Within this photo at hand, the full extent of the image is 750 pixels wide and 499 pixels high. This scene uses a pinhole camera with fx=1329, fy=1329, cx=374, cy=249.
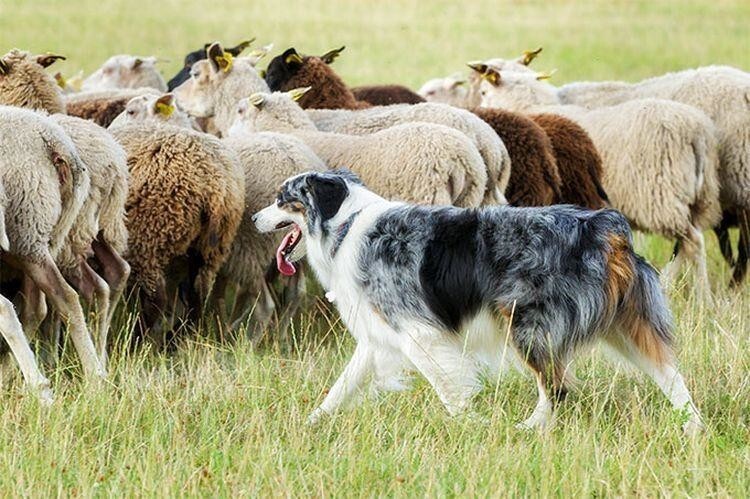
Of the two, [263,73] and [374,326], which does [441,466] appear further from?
[263,73]

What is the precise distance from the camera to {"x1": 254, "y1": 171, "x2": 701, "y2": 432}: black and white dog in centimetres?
538

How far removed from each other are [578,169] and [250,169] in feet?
8.98

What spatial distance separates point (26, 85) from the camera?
27.6 feet

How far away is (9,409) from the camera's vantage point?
219 inches

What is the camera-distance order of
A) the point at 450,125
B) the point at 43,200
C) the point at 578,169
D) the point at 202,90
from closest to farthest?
the point at 43,200, the point at 450,125, the point at 578,169, the point at 202,90

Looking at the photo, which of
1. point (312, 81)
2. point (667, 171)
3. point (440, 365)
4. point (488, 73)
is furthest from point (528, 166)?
point (440, 365)

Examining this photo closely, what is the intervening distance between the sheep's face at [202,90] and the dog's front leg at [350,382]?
496 cm

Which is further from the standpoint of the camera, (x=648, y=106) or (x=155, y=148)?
(x=648, y=106)

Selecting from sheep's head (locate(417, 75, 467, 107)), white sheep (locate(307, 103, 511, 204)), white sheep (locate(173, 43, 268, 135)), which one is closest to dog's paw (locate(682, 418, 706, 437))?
white sheep (locate(307, 103, 511, 204))

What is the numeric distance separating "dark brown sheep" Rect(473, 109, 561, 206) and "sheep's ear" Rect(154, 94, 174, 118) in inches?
88.0

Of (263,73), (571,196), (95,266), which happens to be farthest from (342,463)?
(263,73)

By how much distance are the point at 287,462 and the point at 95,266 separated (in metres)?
2.92

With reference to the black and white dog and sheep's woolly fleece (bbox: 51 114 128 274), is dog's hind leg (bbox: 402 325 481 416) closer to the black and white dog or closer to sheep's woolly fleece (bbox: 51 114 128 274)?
the black and white dog

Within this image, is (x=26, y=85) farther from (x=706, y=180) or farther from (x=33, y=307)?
(x=706, y=180)
